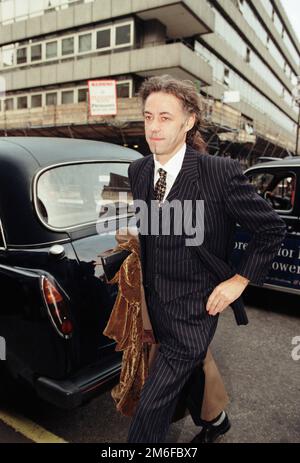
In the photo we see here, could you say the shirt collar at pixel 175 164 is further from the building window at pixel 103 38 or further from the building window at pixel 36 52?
the building window at pixel 36 52

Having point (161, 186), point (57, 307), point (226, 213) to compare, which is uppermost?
point (161, 186)

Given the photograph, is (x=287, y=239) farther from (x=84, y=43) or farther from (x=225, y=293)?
(x=84, y=43)

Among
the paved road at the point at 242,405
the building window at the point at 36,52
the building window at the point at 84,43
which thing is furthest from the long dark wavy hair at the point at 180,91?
the building window at the point at 36,52

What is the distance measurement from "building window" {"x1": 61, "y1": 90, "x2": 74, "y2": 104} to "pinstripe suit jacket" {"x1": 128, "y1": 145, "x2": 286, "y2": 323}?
1180 inches

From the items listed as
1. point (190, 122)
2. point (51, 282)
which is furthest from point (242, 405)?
point (190, 122)

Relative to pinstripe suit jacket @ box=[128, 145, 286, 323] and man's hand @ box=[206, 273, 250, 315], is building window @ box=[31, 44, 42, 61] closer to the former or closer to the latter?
pinstripe suit jacket @ box=[128, 145, 286, 323]

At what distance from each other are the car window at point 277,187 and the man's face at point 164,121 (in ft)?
11.8

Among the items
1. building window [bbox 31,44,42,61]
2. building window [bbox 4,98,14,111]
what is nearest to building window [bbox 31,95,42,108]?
building window [bbox 4,98,14,111]

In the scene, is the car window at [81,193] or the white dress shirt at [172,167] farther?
the car window at [81,193]

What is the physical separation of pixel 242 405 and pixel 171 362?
1.42 m

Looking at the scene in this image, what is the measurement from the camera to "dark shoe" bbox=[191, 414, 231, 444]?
2.46 metres

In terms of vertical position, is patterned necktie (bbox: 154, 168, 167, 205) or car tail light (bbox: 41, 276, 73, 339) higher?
patterned necktie (bbox: 154, 168, 167, 205)

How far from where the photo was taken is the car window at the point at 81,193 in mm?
2727

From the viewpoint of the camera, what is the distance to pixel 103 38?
2823cm
